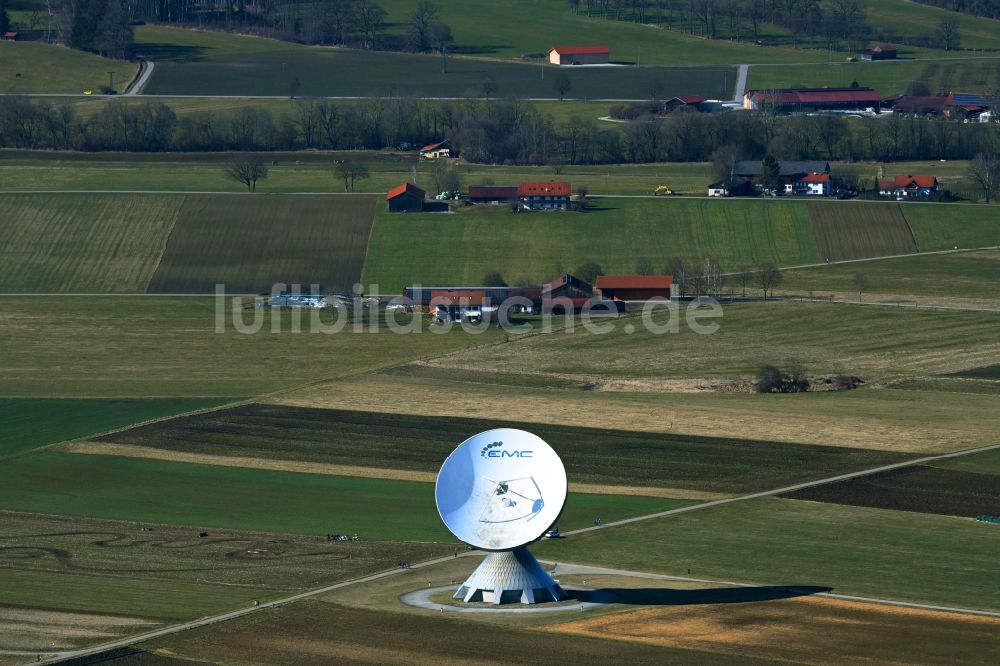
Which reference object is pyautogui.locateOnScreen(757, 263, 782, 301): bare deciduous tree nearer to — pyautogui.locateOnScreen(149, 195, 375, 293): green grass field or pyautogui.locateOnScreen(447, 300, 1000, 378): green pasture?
pyautogui.locateOnScreen(447, 300, 1000, 378): green pasture

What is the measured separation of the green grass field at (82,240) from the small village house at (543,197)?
127ft

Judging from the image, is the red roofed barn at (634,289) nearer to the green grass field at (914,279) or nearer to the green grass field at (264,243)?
the green grass field at (914,279)

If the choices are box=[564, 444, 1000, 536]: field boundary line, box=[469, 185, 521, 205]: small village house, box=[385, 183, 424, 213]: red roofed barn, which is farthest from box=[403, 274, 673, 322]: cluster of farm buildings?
box=[564, 444, 1000, 536]: field boundary line

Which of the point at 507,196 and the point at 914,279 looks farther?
the point at 507,196

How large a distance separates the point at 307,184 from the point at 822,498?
393 feet

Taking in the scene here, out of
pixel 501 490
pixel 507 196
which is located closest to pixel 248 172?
pixel 507 196

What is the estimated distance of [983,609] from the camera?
231 feet

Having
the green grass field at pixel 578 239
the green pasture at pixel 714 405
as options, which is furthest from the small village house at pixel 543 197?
the green pasture at pixel 714 405

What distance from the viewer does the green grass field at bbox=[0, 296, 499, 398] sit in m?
124

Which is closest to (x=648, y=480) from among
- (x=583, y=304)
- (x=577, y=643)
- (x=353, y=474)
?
(x=353, y=474)

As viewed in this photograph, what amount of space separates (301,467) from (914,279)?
81197mm

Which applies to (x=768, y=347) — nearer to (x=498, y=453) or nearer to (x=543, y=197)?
(x=543, y=197)

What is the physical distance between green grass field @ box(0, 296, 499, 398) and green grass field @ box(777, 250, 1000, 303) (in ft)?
119

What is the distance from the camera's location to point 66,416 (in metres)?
113
